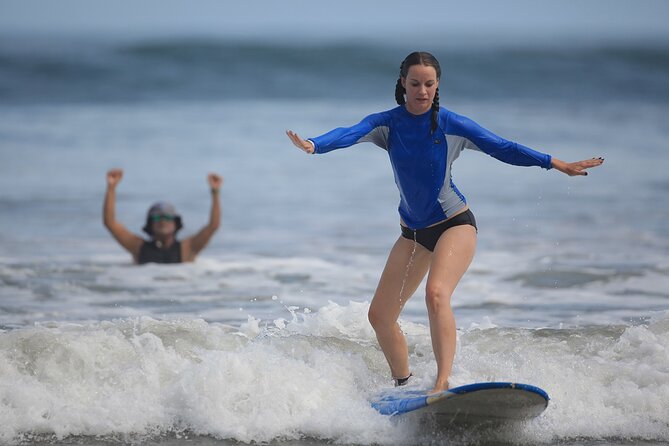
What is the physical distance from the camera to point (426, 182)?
247 inches

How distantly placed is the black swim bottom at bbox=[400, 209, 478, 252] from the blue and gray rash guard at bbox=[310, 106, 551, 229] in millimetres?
36

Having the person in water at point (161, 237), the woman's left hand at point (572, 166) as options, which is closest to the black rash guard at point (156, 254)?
the person in water at point (161, 237)

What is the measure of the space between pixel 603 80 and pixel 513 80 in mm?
3545

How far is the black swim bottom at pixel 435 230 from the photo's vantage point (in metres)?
6.33

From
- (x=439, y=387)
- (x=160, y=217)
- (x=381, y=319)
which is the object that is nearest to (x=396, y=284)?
(x=381, y=319)

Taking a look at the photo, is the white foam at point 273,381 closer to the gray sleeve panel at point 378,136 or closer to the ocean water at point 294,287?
the ocean water at point 294,287

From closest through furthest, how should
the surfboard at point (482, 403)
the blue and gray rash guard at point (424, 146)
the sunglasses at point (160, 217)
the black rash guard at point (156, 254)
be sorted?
the surfboard at point (482, 403), the blue and gray rash guard at point (424, 146), the sunglasses at point (160, 217), the black rash guard at point (156, 254)

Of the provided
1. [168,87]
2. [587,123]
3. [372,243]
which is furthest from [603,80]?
[372,243]

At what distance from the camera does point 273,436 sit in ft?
19.8

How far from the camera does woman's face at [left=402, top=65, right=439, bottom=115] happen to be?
608cm

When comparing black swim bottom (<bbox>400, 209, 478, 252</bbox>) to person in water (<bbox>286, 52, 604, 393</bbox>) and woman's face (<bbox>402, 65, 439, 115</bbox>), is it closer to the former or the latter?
person in water (<bbox>286, 52, 604, 393</bbox>)

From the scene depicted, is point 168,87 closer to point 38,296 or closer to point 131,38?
point 131,38

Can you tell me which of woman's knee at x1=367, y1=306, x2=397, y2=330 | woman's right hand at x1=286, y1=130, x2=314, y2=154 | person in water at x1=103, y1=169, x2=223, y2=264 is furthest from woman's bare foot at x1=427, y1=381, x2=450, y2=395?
person in water at x1=103, y1=169, x2=223, y2=264

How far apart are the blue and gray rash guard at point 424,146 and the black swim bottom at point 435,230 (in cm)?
4
